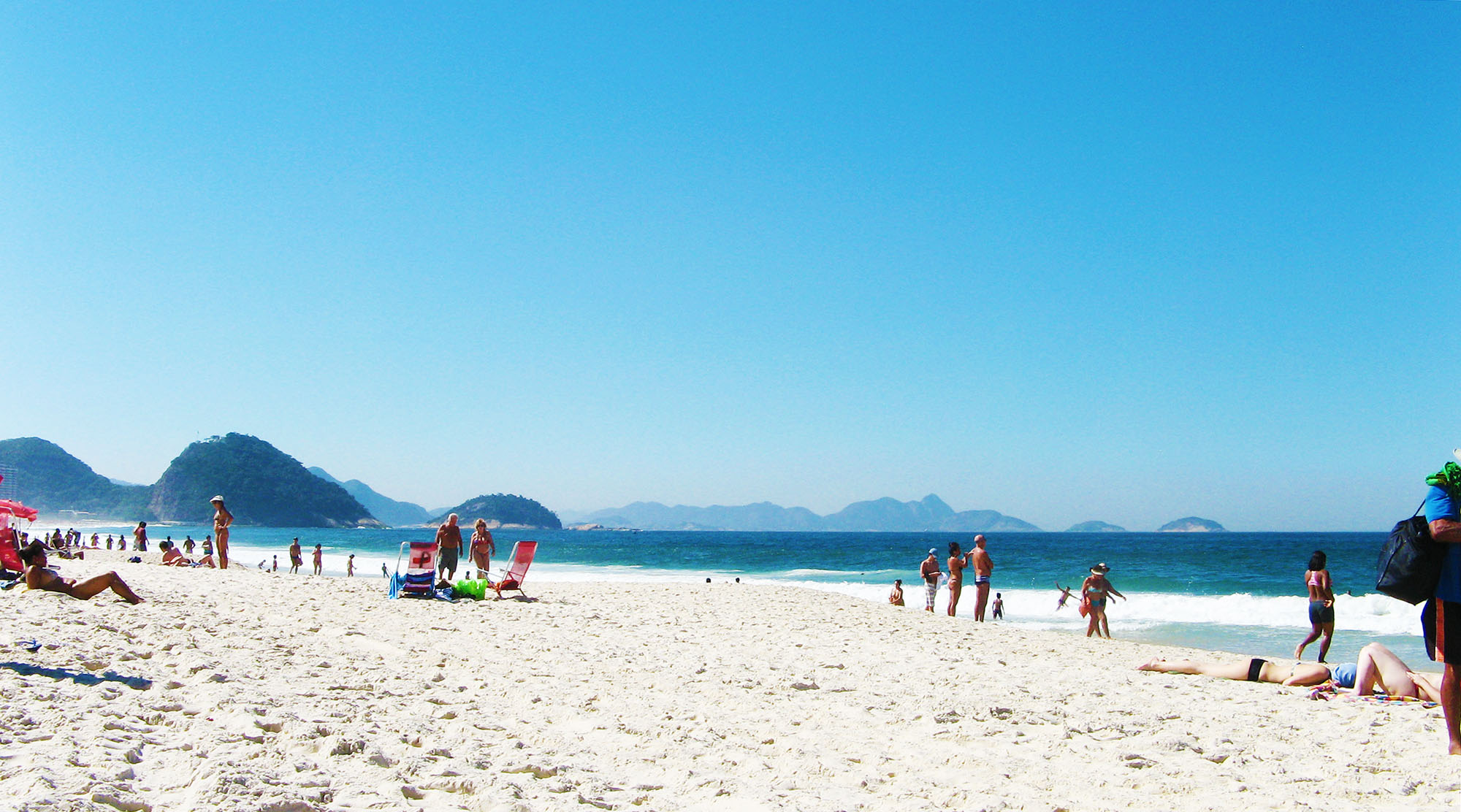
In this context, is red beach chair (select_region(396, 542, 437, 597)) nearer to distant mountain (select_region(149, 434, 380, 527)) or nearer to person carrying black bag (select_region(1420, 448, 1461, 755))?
person carrying black bag (select_region(1420, 448, 1461, 755))

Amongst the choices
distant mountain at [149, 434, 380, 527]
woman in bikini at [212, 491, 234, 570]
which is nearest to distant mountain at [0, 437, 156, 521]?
distant mountain at [149, 434, 380, 527]

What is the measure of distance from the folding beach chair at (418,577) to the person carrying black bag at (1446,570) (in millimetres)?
10312

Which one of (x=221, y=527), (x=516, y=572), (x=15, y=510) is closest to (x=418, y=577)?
(x=516, y=572)

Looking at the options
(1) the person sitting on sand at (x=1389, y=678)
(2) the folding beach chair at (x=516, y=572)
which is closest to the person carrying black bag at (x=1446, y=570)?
(1) the person sitting on sand at (x=1389, y=678)

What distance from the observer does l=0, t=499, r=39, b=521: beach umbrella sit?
9.66 meters

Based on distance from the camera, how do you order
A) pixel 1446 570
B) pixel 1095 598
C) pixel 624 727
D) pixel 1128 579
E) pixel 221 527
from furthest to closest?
pixel 1128 579 < pixel 221 527 < pixel 1095 598 < pixel 624 727 < pixel 1446 570

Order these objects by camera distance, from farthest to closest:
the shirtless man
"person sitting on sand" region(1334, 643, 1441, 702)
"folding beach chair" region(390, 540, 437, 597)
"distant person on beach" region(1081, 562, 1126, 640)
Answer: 1. the shirtless man
2. "distant person on beach" region(1081, 562, 1126, 640)
3. "folding beach chair" region(390, 540, 437, 597)
4. "person sitting on sand" region(1334, 643, 1441, 702)

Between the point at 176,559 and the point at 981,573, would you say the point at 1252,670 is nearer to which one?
the point at 981,573

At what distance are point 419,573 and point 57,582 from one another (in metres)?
4.38

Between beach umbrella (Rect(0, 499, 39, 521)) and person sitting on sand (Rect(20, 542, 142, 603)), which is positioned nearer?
person sitting on sand (Rect(20, 542, 142, 603))

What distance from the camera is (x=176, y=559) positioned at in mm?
19141

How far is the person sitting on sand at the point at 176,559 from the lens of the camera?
18453 mm

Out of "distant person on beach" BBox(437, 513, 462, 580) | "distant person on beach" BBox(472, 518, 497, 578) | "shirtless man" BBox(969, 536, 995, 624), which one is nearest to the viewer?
"shirtless man" BBox(969, 536, 995, 624)

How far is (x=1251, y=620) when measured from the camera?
18266 millimetres
